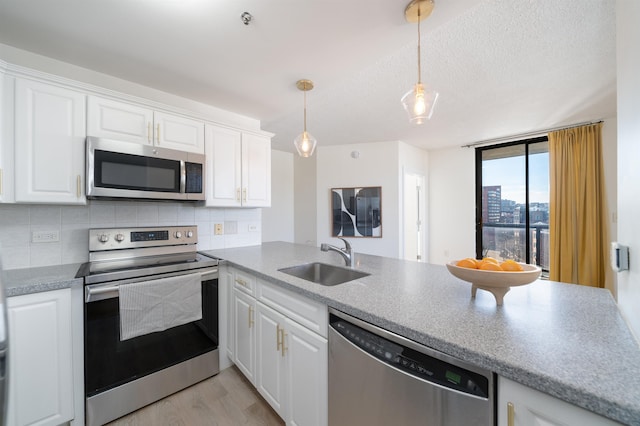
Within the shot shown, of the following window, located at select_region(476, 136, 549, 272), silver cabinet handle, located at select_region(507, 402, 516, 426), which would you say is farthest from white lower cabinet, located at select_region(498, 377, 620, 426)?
window, located at select_region(476, 136, 549, 272)

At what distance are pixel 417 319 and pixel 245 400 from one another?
1481 mm

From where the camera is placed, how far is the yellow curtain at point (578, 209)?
10.8 ft

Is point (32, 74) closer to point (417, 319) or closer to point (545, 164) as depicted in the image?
point (417, 319)

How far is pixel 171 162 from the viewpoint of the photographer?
1926 millimetres

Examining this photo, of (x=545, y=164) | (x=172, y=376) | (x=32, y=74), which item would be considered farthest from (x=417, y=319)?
(x=545, y=164)

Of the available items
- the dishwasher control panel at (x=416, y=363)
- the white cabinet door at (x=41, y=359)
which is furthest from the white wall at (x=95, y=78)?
the dishwasher control panel at (x=416, y=363)

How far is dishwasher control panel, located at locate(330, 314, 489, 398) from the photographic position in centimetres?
69

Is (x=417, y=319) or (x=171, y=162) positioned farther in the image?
(x=171, y=162)

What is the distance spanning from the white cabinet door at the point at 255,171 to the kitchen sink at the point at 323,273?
1030mm

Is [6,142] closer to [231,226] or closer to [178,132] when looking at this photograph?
[178,132]

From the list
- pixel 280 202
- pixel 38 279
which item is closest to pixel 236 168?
pixel 38 279

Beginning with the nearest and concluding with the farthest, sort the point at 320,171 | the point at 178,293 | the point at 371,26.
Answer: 1. the point at 371,26
2. the point at 178,293
3. the point at 320,171

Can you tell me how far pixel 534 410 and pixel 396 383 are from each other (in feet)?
1.21

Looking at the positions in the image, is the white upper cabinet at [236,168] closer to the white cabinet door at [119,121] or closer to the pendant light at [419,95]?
the white cabinet door at [119,121]
